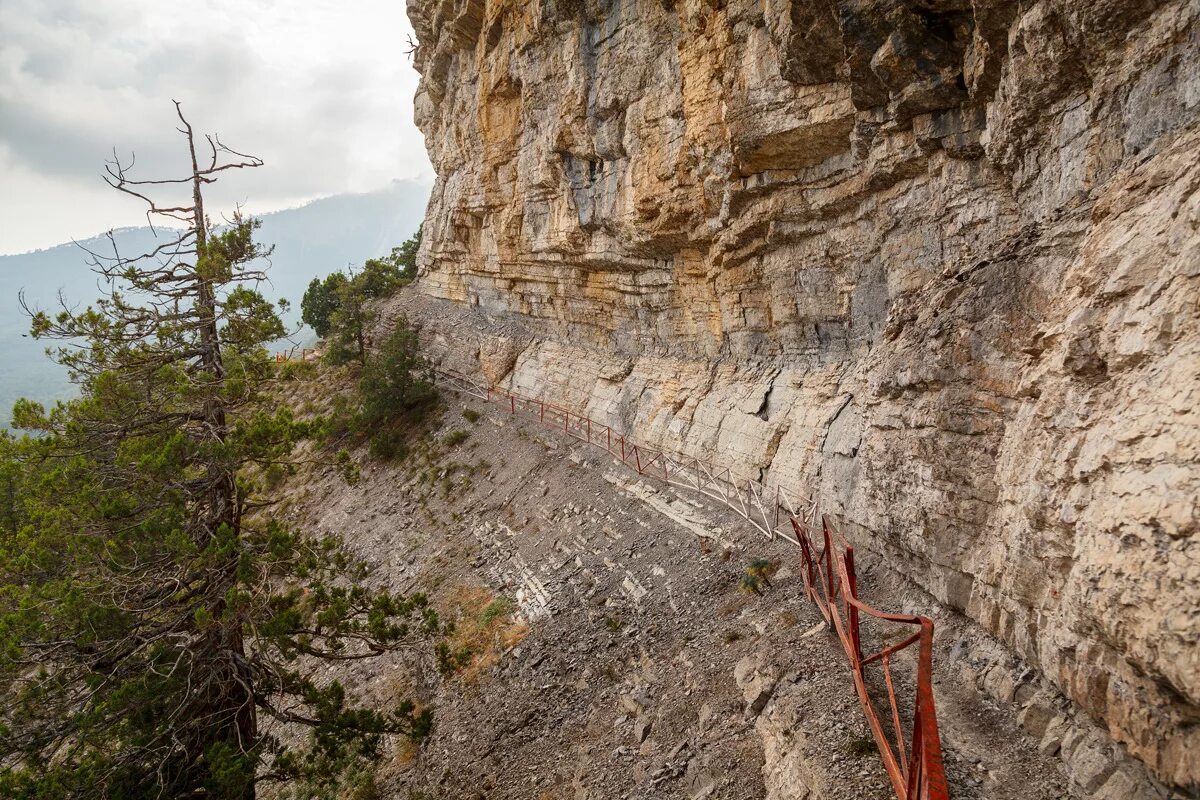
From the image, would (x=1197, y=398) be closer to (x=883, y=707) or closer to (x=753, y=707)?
(x=883, y=707)

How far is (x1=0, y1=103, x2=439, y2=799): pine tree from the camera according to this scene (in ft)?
28.1

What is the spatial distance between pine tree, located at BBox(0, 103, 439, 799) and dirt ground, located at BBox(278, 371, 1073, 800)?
2.49 metres

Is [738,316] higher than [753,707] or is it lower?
higher

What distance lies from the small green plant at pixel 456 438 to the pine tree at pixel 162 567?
46.9 feet

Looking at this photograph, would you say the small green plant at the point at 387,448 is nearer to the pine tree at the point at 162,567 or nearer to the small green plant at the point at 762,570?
the pine tree at the point at 162,567

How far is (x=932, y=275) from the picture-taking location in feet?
37.3

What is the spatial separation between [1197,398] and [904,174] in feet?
27.9

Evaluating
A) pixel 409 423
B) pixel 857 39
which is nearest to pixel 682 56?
pixel 857 39

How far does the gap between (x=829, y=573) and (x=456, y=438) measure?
19.2 metres

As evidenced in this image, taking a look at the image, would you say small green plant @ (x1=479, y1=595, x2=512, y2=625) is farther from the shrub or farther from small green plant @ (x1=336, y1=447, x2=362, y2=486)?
the shrub

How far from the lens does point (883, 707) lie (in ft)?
23.8

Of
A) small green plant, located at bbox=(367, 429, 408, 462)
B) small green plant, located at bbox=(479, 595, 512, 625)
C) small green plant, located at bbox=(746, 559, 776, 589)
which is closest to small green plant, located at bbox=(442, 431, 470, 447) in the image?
small green plant, located at bbox=(367, 429, 408, 462)

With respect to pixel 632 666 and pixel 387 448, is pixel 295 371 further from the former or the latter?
pixel 387 448

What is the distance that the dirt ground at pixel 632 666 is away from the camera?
274 inches
